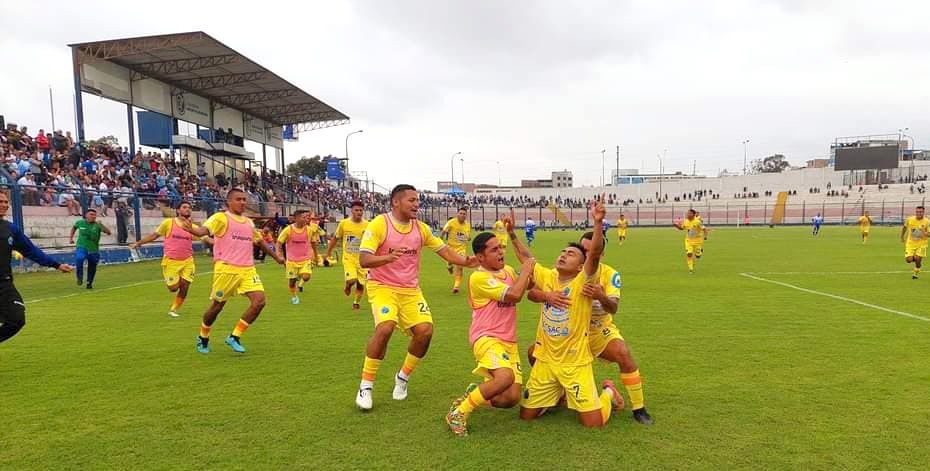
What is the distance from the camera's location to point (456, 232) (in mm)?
12789

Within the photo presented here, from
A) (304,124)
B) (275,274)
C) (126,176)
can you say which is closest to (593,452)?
(275,274)

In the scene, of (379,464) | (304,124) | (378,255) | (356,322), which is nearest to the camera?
(379,464)

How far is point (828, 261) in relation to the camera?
63.6ft

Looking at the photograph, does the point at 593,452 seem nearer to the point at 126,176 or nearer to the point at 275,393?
the point at 275,393

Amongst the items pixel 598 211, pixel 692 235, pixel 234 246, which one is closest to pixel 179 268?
pixel 234 246

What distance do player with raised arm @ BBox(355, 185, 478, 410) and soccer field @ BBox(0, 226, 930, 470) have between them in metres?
0.45

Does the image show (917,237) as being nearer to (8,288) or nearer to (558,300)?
(558,300)

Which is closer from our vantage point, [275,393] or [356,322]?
[275,393]

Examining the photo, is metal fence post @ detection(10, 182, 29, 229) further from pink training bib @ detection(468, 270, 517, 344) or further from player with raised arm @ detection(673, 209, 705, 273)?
player with raised arm @ detection(673, 209, 705, 273)

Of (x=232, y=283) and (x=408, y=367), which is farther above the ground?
(x=232, y=283)

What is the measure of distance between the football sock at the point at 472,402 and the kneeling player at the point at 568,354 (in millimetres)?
550

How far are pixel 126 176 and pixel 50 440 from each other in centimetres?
2541

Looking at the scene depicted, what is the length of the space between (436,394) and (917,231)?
51.5 feet

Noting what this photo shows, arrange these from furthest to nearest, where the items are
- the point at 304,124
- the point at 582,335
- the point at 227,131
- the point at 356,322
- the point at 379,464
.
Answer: the point at 304,124, the point at 227,131, the point at 356,322, the point at 582,335, the point at 379,464
